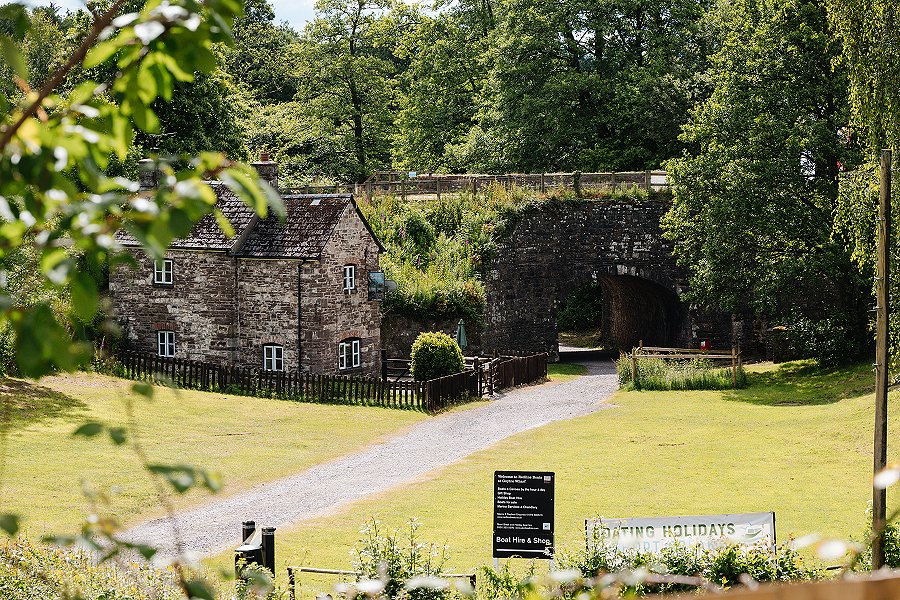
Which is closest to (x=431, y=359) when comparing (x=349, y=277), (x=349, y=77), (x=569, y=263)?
(x=349, y=277)

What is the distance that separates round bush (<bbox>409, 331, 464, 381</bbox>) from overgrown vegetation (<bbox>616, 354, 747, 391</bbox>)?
561 centimetres

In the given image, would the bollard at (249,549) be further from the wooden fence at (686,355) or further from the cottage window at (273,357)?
the wooden fence at (686,355)

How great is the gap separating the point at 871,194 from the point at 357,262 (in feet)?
49.0

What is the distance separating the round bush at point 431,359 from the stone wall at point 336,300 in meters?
2.09

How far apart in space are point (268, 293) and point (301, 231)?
80.7 inches

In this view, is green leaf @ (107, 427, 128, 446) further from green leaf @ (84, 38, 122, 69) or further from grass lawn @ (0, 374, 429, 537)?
grass lawn @ (0, 374, 429, 537)

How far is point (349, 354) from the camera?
32375mm

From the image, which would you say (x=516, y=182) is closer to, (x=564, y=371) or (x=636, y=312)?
(x=564, y=371)

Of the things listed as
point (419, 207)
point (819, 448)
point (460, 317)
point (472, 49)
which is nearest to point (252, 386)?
point (460, 317)

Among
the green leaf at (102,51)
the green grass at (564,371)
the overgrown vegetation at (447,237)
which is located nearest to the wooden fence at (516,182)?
the overgrown vegetation at (447,237)

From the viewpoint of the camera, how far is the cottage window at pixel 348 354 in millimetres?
31969

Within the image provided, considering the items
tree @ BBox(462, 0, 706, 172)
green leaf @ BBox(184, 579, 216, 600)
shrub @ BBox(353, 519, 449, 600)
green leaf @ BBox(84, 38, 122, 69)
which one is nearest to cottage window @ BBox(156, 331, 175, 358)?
tree @ BBox(462, 0, 706, 172)

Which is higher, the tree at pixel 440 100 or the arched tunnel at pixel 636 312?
the tree at pixel 440 100

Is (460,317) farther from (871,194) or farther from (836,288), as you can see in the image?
(871,194)
